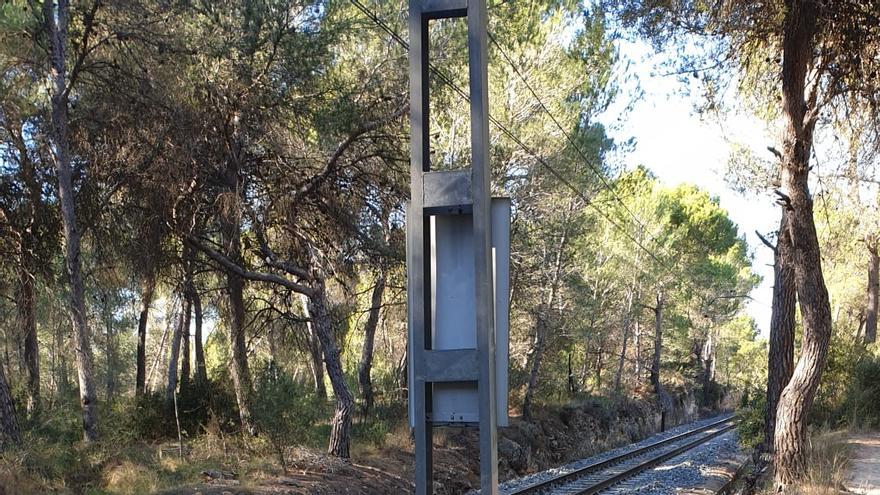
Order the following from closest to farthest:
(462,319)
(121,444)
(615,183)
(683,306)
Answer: (462,319)
(121,444)
(615,183)
(683,306)

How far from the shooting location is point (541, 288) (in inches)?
1083

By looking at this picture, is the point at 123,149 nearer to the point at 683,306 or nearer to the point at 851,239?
the point at 851,239

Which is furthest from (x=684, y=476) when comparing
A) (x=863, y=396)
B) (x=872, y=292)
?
(x=872, y=292)

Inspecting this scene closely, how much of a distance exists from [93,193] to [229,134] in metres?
2.73

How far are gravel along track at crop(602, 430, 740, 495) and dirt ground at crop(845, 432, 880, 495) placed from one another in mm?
2725

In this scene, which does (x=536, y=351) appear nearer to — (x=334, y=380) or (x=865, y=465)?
(x=334, y=380)

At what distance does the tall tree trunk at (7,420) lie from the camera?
12.2m

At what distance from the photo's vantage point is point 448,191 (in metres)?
4.00

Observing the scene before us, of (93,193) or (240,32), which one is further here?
(93,193)

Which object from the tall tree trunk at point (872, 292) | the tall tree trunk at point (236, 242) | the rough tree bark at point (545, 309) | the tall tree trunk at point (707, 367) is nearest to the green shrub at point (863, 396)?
the rough tree bark at point (545, 309)

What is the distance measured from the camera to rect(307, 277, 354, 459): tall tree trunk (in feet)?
49.2

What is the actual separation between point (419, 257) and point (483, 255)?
0.33 meters

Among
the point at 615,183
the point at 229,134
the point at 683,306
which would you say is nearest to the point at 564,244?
the point at 615,183

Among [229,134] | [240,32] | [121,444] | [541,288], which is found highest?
[240,32]
